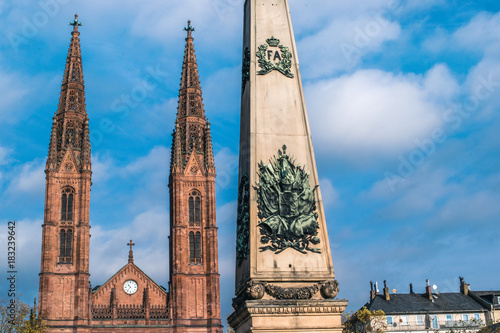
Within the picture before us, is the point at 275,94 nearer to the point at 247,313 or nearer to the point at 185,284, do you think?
the point at 247,313

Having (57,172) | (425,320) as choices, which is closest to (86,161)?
(57,172)

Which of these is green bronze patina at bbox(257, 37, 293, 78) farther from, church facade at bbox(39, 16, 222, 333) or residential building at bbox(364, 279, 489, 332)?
church facade at bbox(39, 16, 222, 333)

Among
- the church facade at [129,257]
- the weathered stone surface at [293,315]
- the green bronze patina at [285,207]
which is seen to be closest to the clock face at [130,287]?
the church facade at [129,257]

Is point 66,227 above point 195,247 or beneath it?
above

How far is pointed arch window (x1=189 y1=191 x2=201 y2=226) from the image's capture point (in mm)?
71000

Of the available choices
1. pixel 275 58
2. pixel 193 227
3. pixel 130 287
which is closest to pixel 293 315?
pixel 275 58

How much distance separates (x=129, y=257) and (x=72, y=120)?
15266 millimetres

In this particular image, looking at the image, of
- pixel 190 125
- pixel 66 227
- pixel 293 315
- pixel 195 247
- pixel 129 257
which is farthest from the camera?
pixel 190 125

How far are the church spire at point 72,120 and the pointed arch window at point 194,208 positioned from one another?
426 inches

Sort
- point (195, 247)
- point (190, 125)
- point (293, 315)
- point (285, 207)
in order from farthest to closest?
1. point (190, 125)
2. point (195, 247)
3. point (285, 207)
4. point (293, 315)

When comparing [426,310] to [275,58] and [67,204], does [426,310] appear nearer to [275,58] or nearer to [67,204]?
[67,204]

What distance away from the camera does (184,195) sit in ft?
234

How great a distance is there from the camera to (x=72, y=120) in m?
72.2

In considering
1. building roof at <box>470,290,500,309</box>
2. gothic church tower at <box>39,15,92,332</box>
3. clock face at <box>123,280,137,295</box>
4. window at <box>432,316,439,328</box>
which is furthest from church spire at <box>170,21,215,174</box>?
building roof at <box>470,290,500,309</box>
